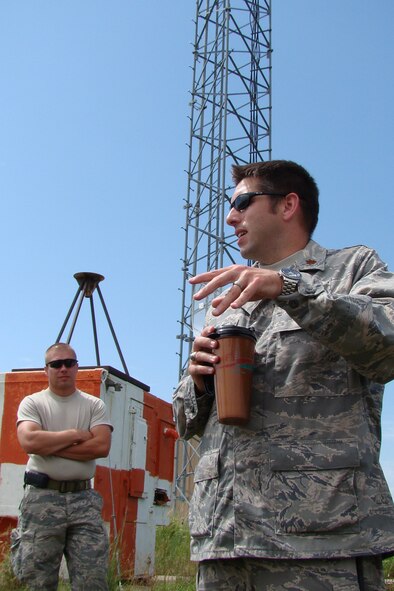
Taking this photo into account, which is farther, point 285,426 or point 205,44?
point 205,44

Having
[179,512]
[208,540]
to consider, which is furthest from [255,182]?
[179,512]

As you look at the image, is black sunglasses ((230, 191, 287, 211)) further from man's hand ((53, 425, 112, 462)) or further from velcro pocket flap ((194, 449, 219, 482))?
man's hand ((53, 425, 112, 462))

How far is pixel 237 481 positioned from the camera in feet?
6.32

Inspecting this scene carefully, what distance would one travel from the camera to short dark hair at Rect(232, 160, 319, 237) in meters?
2.38

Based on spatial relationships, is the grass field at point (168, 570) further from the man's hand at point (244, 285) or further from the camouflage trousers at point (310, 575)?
the man's hand at point (244, 285)

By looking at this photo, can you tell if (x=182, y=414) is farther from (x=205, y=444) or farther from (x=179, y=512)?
(x=179, y=512)

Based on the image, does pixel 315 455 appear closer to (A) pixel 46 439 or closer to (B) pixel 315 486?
(B) pixel 315 486

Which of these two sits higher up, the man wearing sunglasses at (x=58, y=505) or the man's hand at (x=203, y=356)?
the man's hand at (x=203, y=356)

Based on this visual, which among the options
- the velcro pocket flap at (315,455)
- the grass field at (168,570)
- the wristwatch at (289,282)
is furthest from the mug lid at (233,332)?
the grass field at (168,570)

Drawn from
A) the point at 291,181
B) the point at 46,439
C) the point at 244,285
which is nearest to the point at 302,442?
the point at 244,285

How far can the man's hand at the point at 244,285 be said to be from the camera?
1782mm

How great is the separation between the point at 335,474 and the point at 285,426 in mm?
186

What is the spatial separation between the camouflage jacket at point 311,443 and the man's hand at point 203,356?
0.45 ft

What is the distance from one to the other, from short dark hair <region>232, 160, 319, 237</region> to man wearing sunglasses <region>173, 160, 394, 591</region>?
0.26 meters
